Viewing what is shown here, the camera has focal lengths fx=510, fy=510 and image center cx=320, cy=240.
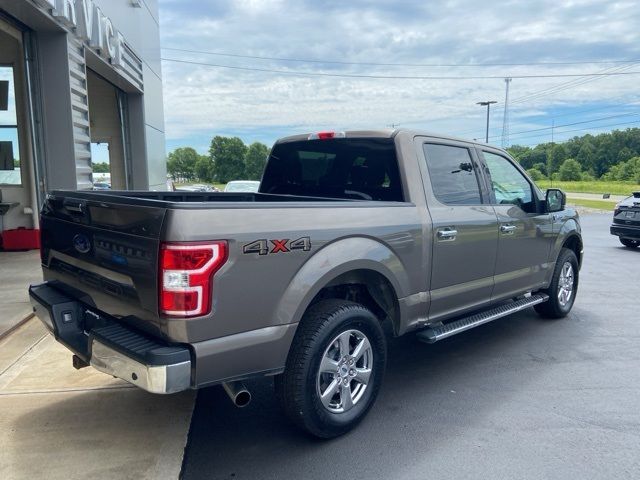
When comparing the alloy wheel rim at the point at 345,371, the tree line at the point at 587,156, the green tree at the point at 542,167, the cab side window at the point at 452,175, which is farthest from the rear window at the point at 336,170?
the green tree at the point at 542,167

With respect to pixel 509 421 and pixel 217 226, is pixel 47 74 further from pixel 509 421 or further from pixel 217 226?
pixel 509 421

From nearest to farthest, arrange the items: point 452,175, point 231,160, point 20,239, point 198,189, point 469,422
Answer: point 469,422
point 452,175
point 20,239
point 198,189
point 231,160

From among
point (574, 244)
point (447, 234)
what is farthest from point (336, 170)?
point (574, 244)

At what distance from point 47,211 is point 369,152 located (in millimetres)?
2404

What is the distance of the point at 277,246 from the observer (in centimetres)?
273

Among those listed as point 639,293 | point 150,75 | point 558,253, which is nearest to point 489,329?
point 558,253

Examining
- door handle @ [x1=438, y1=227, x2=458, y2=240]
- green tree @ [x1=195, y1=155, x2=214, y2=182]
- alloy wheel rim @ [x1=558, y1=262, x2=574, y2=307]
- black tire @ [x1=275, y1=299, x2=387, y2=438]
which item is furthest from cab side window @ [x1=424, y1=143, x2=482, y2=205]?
green tree @ [x1=195, y1=155, x2=214, y2=182]

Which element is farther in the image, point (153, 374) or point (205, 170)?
point (205, 170)

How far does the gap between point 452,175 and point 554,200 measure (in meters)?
1.69

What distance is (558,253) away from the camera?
5668 millimetres

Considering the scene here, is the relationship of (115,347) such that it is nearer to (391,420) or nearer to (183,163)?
(391,420)

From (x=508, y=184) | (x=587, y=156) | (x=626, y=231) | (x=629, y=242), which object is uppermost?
(x=587, y=156)

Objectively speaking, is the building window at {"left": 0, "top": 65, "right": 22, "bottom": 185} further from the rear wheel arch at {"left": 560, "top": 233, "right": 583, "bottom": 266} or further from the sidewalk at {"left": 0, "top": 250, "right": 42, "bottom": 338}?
the rear wheel arch at {"left": 560, "top": 233, "right": 583, "bottom": 266}

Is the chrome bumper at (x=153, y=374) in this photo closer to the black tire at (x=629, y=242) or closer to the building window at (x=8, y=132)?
the building window at (x=8, y=132)
